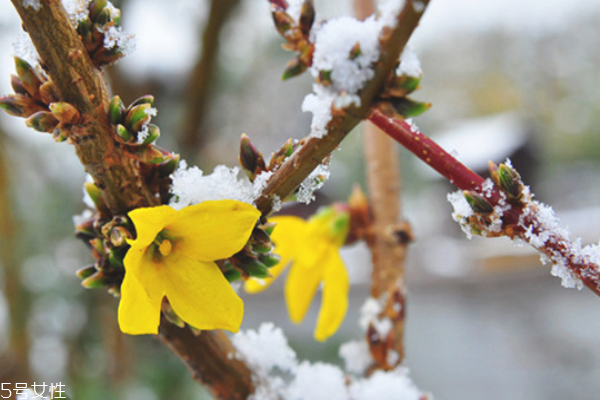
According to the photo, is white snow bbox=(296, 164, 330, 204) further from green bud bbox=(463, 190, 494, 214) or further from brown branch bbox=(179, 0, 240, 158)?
brown branch bbox=(179, 0, 240, 158)

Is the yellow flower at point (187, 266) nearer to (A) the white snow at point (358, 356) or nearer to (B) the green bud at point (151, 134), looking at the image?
(B) the green bud at point (151, 134)

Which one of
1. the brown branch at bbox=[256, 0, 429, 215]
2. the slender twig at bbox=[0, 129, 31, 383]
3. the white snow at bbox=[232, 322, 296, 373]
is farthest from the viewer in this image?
the slender twig at bbox=[0, 129, 31, 383]

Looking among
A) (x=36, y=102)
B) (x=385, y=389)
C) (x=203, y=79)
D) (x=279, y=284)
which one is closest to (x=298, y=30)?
(x=36, y=102)

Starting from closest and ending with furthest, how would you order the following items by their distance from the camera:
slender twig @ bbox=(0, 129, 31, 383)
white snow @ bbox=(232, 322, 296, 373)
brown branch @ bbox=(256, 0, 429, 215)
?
brown branch @ bbox=(256, 0, 429, 215) → white snow @ bbox=(232, 322, 296, 373) → slender twig @ bbox=(0, 129, 31, 383)

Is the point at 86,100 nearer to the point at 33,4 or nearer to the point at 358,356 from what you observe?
the point at 33,4

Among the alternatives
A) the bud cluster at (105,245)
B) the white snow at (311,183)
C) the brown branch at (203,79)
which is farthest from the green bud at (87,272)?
the brown branch at (203,79)

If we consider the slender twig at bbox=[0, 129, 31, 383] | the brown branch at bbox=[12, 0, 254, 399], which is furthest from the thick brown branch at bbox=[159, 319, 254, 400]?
the slender twig at bbox=[0, 129, 31, 383]

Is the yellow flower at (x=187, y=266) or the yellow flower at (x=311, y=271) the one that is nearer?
the yellow flower at (x=187, y=266)
